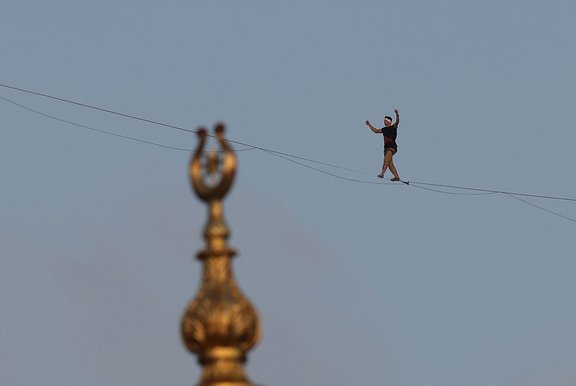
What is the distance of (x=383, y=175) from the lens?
63.9 metres

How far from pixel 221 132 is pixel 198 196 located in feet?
1.57

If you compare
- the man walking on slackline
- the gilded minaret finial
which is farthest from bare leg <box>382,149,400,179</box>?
the gilded minaret finial

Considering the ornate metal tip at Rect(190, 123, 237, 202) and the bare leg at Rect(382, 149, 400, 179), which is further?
the bare leg at Rect(382, 149, 400, 179)

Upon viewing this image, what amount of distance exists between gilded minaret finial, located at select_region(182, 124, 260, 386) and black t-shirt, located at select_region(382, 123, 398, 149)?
147ft

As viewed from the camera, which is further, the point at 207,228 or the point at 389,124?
the point at 389,124

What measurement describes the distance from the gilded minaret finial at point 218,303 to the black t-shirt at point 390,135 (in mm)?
44717

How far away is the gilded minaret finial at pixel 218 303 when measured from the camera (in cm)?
1909

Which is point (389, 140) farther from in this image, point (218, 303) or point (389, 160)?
point (218, 303)

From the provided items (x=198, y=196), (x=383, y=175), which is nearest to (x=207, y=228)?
(x=198, y=196)

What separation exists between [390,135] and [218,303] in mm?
45492

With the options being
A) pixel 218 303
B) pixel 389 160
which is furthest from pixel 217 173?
pixel 389 160

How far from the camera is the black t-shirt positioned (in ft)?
210

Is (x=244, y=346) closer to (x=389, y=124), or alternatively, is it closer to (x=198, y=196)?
(x=198, y=196)

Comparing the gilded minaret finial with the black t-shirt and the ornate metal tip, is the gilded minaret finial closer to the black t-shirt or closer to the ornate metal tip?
the ornate metal tip
